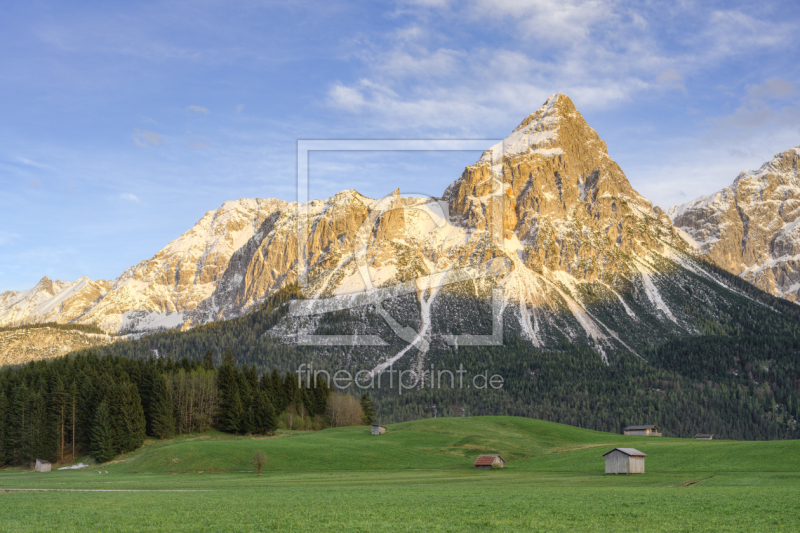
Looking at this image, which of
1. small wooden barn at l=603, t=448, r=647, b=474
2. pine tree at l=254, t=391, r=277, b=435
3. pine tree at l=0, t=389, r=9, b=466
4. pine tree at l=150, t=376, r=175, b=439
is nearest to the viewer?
small wooden barn at l=603, t=448, r=647, b=474

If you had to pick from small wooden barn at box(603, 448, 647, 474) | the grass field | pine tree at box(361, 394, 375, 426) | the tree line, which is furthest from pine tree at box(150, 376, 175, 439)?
small wooden barn at box(603, 448, 647, 474)

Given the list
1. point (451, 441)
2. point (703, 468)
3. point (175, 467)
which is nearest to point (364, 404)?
point (451, 441)

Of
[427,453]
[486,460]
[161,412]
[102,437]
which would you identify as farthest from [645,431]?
[102,437]

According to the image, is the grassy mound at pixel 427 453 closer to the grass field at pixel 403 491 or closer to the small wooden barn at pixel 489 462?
the grass field at pixel 403 491

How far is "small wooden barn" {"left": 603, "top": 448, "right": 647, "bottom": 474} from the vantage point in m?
69.9

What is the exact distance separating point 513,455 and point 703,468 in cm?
3922

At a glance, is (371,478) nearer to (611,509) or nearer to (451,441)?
(611,509)

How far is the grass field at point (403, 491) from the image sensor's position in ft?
108

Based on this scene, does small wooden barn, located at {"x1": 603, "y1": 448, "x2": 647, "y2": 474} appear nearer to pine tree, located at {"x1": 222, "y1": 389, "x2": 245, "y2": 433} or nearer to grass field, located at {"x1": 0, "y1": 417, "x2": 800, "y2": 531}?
grass field, located at {"x1": 0, "y1": 417, "x2": 800, "y2": 531}

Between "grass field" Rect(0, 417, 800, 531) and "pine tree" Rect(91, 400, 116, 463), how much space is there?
11.4 feet

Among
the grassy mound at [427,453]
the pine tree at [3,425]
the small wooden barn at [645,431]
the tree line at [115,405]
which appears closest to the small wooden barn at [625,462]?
the grassy mound at [427,453]

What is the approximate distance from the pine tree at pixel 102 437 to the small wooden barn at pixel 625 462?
232 ft

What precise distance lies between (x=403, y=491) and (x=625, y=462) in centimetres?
3208

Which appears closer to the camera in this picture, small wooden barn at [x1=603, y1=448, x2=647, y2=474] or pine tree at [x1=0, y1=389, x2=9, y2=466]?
small wooden barn at [x1=603, y1=448, x2=647, y2=474]
